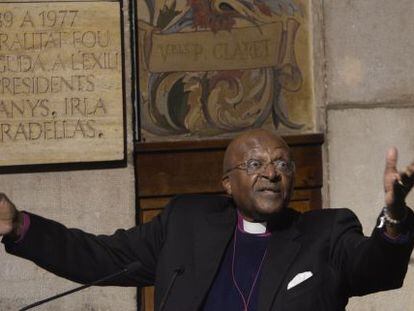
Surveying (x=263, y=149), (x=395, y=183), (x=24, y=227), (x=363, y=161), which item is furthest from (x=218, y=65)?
(x=395, y=183)

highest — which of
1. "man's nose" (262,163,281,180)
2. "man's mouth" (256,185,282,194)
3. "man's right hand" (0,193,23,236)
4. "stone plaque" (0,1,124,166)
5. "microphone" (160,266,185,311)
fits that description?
"stone plaque" (0,1,124,166)

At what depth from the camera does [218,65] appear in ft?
24.9

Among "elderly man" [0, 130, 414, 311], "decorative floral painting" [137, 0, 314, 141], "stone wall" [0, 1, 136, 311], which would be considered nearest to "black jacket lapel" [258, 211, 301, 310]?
"elderly man" [0, 130, 414, 311]

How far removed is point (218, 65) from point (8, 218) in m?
3.83

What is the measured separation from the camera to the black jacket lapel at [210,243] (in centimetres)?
394

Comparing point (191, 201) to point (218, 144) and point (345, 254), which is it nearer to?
point (345, 254)

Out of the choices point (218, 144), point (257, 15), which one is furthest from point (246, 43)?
point (218, 144)

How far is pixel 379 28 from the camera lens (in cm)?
765

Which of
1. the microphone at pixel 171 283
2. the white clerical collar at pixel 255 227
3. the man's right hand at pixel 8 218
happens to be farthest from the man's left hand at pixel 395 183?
the man's right hand at pixel 8 218

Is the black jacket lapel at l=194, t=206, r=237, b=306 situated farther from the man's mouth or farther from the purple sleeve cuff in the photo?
the purple sleeve cuff

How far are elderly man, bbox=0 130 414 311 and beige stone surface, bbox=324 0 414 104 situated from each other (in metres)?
3.49

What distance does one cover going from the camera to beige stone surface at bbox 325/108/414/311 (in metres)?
7.61

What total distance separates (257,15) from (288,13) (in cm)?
23

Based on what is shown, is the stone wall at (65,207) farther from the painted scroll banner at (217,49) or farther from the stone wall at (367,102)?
the stone wall at (367,102)
